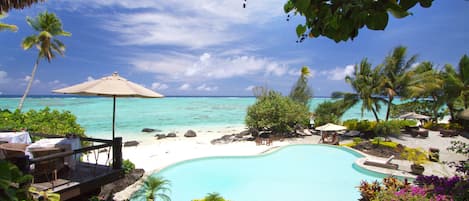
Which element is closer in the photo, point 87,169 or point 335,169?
point 87,169

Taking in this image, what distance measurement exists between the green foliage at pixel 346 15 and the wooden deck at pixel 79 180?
17.0ft

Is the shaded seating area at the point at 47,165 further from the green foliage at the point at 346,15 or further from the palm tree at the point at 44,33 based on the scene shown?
the palm tree at the point at 44,33

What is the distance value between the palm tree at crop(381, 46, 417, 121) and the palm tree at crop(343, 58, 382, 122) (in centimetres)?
69

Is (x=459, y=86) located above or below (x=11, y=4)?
below

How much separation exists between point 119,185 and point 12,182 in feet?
15.2

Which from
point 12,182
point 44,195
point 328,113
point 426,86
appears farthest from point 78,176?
point 426,86

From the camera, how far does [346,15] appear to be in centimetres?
90

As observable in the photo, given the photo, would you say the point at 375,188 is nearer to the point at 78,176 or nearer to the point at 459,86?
the point at 78,176

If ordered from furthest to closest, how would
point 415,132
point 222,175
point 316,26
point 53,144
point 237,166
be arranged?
1. point 415,132
2. point 237,166
3. point 222,175
4. point 53,144
5. point 316,26

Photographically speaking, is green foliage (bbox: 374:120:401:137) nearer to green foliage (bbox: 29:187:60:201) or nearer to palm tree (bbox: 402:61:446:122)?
palm tree (bbox: 402:61:446:122)

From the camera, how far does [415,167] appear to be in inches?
356

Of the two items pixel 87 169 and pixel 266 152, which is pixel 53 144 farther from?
pixel 266 152

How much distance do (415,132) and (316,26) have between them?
69.4ft

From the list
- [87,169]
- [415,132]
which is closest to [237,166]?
[87,169]
